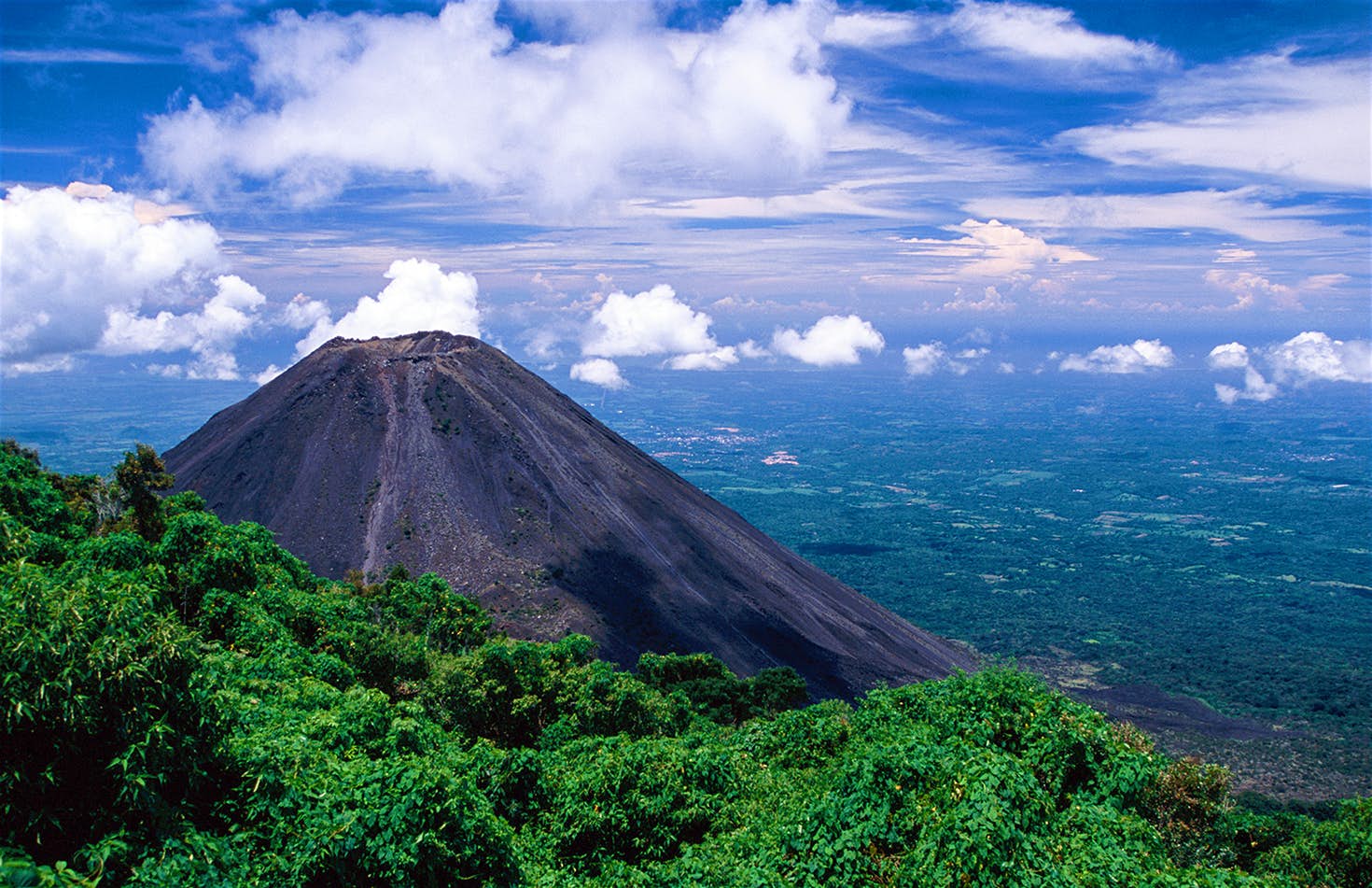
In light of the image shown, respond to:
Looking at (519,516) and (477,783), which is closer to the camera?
(477,783)

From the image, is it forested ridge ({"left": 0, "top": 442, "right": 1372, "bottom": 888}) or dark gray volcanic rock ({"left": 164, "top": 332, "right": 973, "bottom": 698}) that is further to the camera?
dark gray volcanic rock ({"left": 164, "top": 332, "right": 973, "bottom": 698})

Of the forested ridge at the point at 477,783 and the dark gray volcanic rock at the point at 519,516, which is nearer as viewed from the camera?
the forested ridge at the point at 477,783

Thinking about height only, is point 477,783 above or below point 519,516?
above
